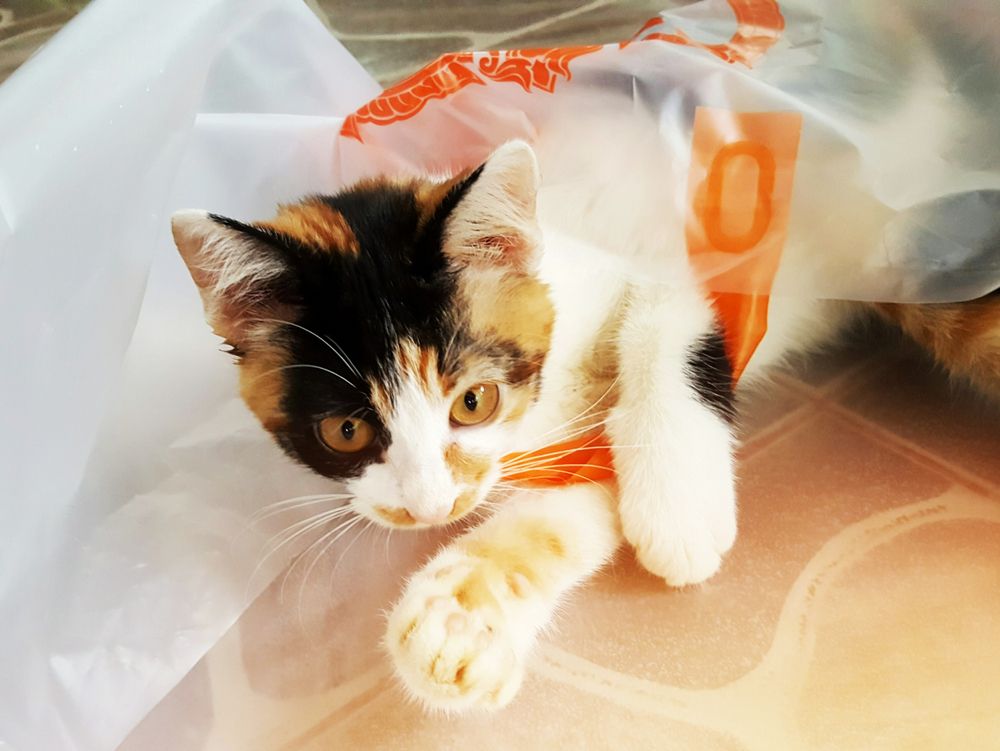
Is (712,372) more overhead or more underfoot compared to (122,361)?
more underfoot

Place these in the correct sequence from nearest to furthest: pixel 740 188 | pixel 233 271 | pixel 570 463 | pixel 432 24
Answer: pixel 233 271, pixel 740 188, pixel 570 463, pixel 432 24

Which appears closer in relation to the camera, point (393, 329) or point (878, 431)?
point (393, 329)

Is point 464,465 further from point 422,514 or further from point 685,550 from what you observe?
point 685,550

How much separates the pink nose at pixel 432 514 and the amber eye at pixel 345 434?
0.08m

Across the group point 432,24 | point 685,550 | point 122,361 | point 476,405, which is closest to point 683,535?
point 685,550

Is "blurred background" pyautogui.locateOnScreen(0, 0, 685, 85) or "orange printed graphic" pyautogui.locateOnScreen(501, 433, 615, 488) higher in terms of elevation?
"blurred background" pyautogui.locateOnScreen(0, 0, 685, 85)

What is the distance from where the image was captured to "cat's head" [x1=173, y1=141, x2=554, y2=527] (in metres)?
0.69

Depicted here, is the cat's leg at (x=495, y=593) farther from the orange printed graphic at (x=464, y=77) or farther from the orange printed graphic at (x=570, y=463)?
the orange printed graphic at (x=464, y=77)

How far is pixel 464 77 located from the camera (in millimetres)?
913

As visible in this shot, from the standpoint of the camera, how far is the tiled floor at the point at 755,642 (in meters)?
0.74

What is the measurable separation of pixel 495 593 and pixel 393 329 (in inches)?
10.1

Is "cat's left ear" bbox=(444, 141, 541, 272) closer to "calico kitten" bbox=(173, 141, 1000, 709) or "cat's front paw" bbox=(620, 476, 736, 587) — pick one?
"calico kitten" bbox=(173, 141, 1000, 709)

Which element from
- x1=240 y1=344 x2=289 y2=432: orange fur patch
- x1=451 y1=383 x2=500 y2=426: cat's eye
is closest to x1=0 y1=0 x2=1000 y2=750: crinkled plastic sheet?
x1=240 y1=344 x2=289 y2=432: orange fur patch

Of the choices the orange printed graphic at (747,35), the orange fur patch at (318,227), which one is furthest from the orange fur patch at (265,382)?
the orange printed graphic at (747,35)
